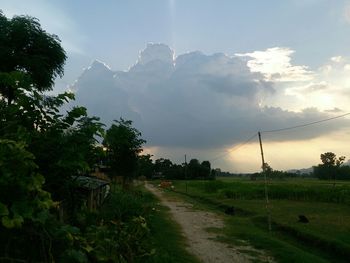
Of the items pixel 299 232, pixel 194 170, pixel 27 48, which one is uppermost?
pixel 194 170

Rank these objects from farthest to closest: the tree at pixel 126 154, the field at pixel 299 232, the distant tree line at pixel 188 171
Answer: the distant tree line at pixel 188 171 < the tree at pixel 126 154 < the field at pixel 299 232

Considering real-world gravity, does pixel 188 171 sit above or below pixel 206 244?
above

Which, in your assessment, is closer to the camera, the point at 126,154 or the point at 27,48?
the point at 27,48

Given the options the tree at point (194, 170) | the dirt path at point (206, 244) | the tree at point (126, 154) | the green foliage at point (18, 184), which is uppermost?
the tree at point (194, 170)

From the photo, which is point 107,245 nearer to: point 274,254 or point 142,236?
point 142,236

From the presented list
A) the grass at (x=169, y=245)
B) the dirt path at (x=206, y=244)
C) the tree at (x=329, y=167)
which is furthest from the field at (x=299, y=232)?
the tree at (x=329, y=167)

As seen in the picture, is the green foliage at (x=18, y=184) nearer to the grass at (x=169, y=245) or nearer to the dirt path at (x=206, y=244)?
the grass at (x=169, y=245)

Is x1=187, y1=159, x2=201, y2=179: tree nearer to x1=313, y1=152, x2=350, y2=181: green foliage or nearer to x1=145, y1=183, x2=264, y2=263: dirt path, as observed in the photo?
x1=313, y1=152, x2=350, y2=181: green foliage

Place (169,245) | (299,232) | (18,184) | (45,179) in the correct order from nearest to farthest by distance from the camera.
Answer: (18,184)
(45,179)
(169,245)
(299,232)

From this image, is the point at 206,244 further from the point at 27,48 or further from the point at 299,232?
the point at 27,48

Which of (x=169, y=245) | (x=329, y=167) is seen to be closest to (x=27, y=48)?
(x=169, y=245)

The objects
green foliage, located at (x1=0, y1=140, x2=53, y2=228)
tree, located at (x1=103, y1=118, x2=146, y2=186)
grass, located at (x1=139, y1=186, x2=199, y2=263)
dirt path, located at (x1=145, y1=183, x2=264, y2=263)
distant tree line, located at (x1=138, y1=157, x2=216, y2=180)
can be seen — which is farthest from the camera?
distant tree line, located at (x1=138, y1=157, x2=216, y2=180)

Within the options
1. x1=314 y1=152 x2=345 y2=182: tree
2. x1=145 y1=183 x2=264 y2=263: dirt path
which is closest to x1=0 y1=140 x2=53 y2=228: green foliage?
x1=145 y1=183 x2=264 y2=263: dirt path

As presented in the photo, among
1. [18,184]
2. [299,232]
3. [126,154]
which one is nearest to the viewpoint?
[18,184]
